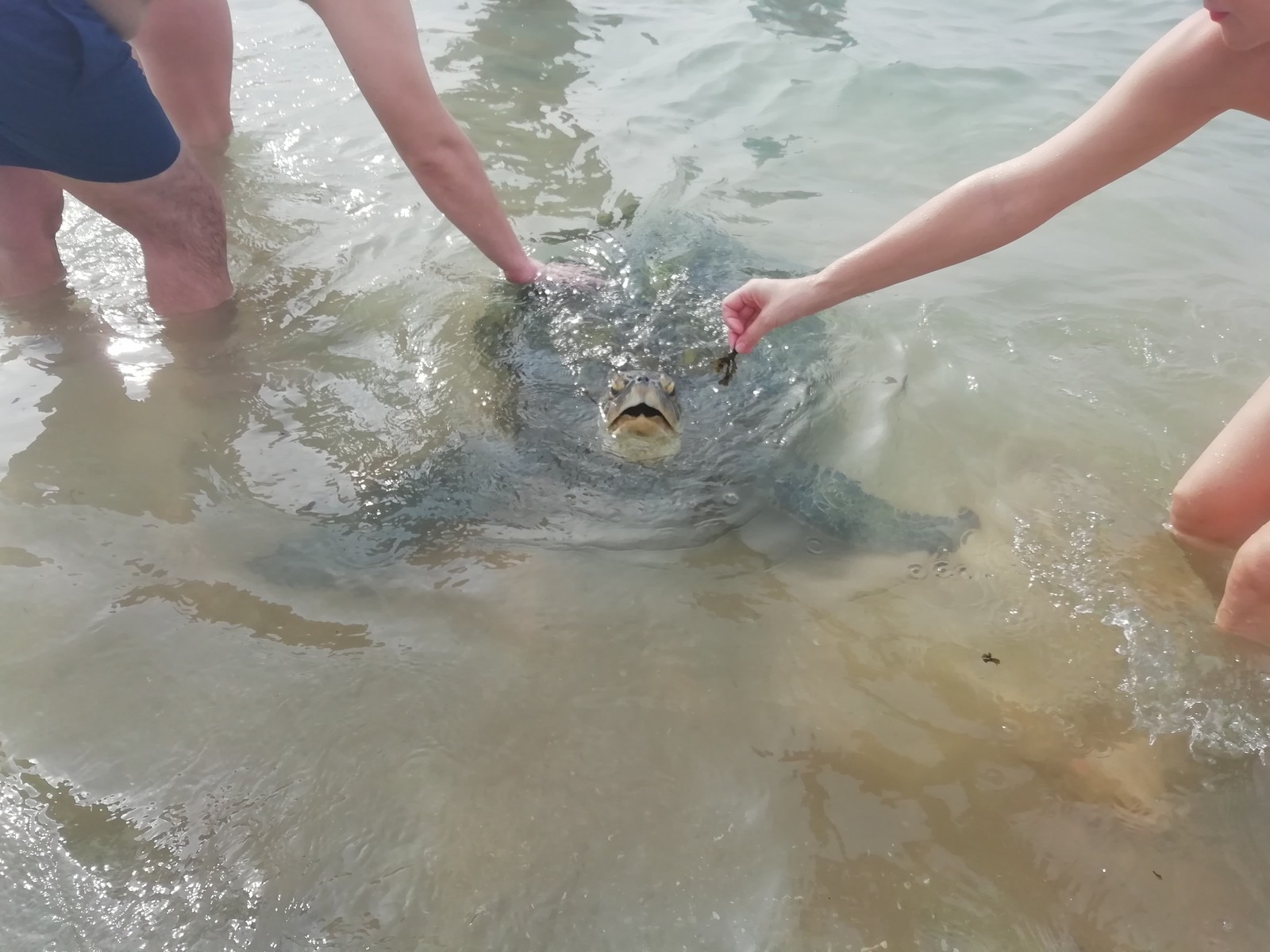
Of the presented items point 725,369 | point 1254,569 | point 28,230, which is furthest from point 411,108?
point 1254,569

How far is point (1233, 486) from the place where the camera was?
88.7 inches

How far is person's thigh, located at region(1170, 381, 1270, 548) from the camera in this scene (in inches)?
87.7

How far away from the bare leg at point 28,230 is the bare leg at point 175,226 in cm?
15

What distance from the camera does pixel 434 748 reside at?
170cm

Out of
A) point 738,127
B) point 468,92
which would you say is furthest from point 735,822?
point 468,92

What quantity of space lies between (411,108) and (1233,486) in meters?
2.70

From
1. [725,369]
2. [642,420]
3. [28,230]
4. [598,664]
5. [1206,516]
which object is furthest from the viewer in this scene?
[725,369]

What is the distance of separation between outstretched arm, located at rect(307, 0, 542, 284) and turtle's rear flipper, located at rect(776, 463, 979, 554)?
1.46 meters

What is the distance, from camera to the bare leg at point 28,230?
2.84 metres

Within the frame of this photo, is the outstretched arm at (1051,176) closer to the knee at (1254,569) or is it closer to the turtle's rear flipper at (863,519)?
the turtle's rear flipper at (863,519)

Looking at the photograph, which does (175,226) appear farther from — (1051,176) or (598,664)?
(1051,176)

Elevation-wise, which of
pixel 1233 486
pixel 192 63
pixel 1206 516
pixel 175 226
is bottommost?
pixel 1206 516

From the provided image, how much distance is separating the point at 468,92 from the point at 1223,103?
483 centimetres

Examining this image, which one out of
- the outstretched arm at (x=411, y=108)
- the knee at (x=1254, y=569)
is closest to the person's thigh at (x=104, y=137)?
the outstretched arm at (x=411, y=108)
